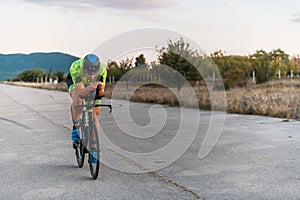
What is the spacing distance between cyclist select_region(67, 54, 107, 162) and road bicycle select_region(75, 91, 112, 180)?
63 mm

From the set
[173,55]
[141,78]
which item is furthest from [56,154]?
[173,55]

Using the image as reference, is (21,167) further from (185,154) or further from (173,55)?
(173,55)

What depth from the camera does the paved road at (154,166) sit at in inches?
196

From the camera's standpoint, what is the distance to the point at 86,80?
5.93m

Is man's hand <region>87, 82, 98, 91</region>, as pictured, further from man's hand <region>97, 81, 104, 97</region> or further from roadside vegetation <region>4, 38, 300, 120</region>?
roadside vegetation <region>4, 38, 300, 120</region>

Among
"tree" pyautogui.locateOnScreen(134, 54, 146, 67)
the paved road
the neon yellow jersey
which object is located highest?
"tree" pyautogui.locateOnScreen(134, 54, 146, 67)

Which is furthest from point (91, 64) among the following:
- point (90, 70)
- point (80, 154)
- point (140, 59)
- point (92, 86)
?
point (140, 59)

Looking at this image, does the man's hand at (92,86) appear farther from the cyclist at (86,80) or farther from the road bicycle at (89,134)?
the road bicycle at (89,134)

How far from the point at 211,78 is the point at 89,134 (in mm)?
26754

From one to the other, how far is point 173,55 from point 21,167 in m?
21.4

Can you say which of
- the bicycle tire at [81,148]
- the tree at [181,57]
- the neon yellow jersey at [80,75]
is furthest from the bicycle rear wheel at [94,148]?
the tree at [181,57]

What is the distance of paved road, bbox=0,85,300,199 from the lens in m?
4.98

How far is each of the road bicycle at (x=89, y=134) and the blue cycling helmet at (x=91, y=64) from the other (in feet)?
0.95

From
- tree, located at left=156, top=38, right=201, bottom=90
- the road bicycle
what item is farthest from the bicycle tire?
tree, located at left=156, top=38, right=201, bottom=90
